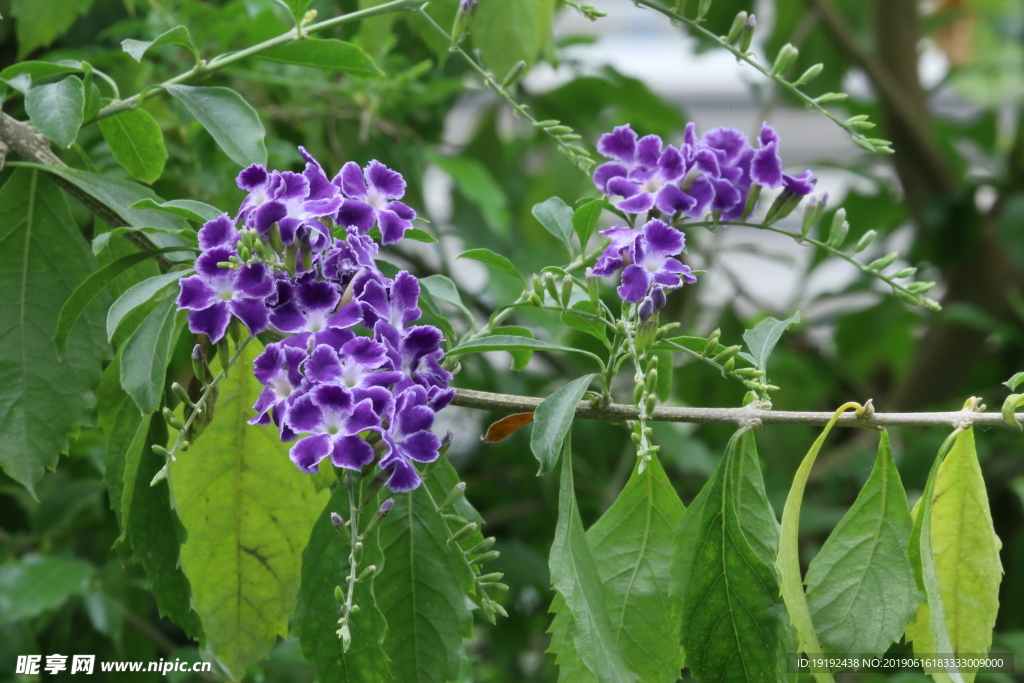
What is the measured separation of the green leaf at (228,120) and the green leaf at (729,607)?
0.42m

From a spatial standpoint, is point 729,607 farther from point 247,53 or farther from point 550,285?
point 247,53

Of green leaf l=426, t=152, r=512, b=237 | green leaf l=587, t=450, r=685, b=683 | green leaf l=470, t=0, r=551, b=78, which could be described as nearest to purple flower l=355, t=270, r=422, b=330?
green leaf l=587, t=450, r=685, b=683

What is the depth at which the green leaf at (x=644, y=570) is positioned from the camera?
0.71 metres

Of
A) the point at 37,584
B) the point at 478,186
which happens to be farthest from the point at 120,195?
the point at 478,186

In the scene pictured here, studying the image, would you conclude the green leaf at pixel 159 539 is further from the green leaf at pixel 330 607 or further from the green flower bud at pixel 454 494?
the green flower bud at pixel 454 494

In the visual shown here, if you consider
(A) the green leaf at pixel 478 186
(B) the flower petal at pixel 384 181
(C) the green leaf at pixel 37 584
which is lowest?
(C) the green leaf at pixel 37 584

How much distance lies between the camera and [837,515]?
1.72 metres

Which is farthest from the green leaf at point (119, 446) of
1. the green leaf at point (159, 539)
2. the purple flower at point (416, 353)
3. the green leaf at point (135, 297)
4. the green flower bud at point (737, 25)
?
the green flower bud at point (737, 25)

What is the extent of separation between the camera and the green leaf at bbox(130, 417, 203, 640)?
27.1 inches

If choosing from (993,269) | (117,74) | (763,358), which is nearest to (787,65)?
(763,358)

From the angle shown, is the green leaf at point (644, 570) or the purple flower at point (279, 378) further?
the green leaf at point (644, 570)

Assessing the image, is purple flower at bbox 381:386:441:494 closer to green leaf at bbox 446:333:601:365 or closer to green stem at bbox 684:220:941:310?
green leaf at bbox 446:333:601:365

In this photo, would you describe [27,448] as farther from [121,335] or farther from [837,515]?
[837,515]

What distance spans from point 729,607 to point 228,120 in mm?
517
